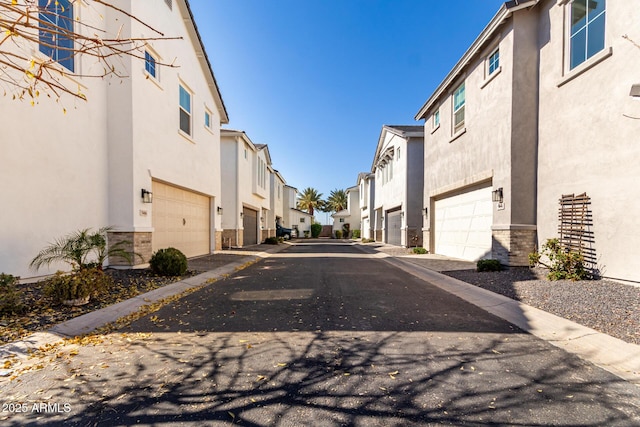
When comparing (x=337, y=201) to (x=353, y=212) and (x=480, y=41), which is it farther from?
(x=480, y=41)

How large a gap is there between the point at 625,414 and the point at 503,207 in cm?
765

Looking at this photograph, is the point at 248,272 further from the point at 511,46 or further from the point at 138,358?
the point at 511,46

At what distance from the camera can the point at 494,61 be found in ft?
33.4

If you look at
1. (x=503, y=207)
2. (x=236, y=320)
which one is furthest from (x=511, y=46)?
(x=236, y=320)

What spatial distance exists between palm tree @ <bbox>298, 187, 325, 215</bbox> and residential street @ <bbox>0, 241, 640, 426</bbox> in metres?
49.2

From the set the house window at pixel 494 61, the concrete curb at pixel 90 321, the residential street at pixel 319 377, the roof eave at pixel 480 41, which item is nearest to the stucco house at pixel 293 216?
the roof eave at pixel 480 41

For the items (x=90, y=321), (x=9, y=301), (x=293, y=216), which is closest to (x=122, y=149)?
(x=9, y=301)

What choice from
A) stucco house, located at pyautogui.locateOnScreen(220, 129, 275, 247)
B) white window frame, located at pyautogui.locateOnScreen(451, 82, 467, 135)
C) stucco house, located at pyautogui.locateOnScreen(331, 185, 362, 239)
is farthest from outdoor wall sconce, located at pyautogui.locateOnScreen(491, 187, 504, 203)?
stucco house, located at pyautogui.locateOnScreen(331, 185, 362, 239)

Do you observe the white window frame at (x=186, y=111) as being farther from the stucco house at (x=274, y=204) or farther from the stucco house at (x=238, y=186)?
the stucco house at (x=274, y=204)

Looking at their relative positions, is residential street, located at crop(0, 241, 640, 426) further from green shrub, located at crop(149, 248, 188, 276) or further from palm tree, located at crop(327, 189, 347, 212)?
palm tree, located at crop(327, 189, 347, 212)

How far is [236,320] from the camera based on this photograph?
15.4 feet

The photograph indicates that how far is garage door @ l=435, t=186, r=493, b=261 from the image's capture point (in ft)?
34.4

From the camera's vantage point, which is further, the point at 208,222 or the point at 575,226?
the point at 208,222

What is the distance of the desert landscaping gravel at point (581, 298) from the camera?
425cm
